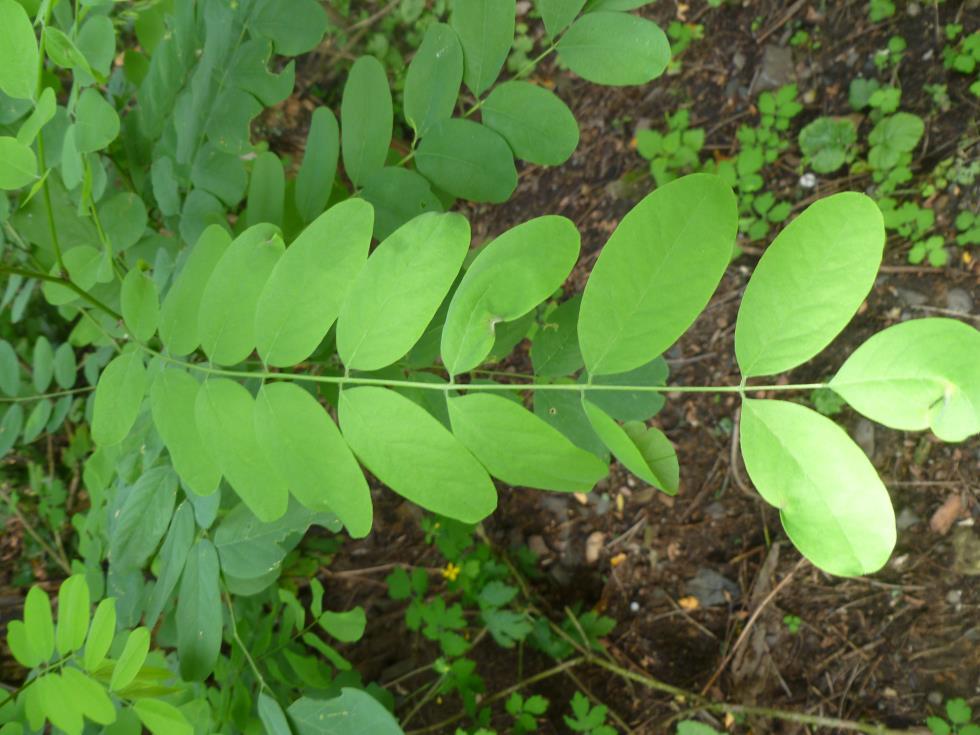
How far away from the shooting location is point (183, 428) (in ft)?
3.20

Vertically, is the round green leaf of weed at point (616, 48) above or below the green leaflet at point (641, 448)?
above

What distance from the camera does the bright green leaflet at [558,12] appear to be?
1.08 metres

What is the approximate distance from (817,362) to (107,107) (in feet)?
6.60

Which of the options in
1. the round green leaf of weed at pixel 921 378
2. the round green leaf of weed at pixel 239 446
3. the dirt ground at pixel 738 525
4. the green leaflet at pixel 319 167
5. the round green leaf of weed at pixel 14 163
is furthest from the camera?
the dirt ground at pixel 738 525

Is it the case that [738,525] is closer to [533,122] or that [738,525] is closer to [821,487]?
[533,122]

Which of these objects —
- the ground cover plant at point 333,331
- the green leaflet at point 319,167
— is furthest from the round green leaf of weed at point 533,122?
the green leaflet at point 319,167

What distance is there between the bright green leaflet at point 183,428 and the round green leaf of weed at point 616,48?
703mm

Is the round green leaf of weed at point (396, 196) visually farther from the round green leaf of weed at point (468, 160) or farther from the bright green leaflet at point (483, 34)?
the bright green leaflet at point (483, 34)

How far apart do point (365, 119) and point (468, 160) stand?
0.18 meters

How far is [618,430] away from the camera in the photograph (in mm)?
770

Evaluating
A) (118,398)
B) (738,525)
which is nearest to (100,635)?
(118,398)

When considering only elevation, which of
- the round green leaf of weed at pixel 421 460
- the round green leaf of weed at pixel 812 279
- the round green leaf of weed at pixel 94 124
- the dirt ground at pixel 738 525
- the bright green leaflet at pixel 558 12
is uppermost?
the bright green leaflet at pixel 558 12

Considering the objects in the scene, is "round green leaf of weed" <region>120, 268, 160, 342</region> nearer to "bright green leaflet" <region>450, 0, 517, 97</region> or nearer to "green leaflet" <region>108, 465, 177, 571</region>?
"green leaflet" <region>108, 465, 177, 571</region>

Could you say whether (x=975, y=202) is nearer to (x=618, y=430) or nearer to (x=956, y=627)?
(x=956, y=627)
